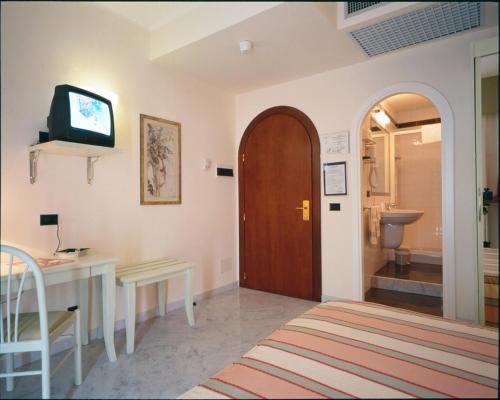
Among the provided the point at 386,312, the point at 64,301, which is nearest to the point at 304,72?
the point at 386,312

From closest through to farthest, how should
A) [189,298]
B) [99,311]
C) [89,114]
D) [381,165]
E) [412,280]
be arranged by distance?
[89,114], [99,311], [189,298], [412,280], [381,165]

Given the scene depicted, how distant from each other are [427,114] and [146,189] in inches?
160

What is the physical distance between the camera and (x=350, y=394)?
31.4 inches

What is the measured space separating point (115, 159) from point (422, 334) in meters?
2.26

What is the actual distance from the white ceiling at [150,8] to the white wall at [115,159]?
1.9 inches

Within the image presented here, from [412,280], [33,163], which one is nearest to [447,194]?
[412,280]

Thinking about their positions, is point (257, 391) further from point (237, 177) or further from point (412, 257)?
point (412, 257)

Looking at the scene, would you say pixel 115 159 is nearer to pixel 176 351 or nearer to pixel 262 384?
pixel 176 351

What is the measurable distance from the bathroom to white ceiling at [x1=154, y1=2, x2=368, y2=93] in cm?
107

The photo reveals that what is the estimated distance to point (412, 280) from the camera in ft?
11.0

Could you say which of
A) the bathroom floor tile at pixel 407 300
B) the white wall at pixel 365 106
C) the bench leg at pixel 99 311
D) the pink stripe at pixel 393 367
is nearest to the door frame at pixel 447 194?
the white wall at pixel 365 106

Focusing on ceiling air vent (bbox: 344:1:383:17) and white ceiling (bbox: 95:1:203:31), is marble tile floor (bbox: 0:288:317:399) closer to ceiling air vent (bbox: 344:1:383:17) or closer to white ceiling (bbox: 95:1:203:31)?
white ceiling (bbox: 95:1:203:31)

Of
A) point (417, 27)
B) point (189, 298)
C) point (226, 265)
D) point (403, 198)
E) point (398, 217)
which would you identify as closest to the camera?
point (417, 27)

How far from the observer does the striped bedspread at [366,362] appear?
82 centimetres
